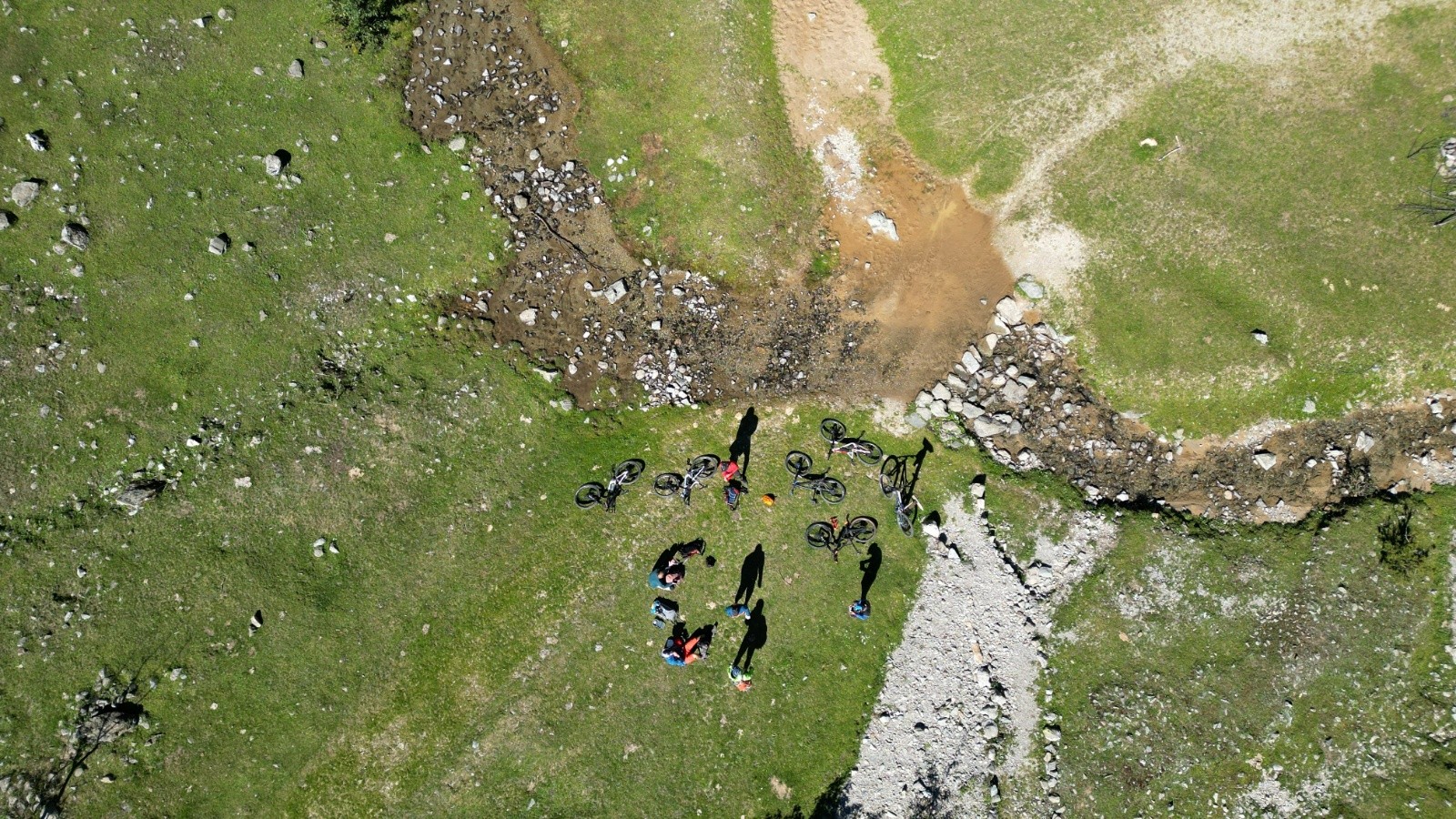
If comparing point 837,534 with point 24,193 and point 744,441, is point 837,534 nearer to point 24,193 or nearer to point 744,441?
point 744,441

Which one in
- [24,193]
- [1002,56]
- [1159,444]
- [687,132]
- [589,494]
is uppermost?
[1002,56]

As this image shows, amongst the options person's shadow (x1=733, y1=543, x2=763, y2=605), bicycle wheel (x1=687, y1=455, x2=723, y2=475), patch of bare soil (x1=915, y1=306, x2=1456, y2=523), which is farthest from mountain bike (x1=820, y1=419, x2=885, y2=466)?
person's shadow (x1=733, y1=543, x2=763, y2=605)

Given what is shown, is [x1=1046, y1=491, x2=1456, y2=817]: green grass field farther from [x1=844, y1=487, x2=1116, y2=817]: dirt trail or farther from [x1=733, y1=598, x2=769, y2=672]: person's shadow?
[x1=733, y1=598, x2=769, y2=672]: person's shadow

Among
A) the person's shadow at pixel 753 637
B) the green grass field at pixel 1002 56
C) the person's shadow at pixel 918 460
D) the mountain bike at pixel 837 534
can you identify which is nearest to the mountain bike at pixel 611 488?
the person's shadow at pixel 753 637

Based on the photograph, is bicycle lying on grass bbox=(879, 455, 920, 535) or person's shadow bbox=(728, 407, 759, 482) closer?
bicycle lying on grass bbox=(879, 455, 920, 535)

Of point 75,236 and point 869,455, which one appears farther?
point 869,455

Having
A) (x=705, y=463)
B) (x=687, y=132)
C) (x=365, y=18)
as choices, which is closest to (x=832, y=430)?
(x=705, y=463)

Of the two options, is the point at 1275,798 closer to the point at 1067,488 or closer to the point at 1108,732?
the point at 1108,732
